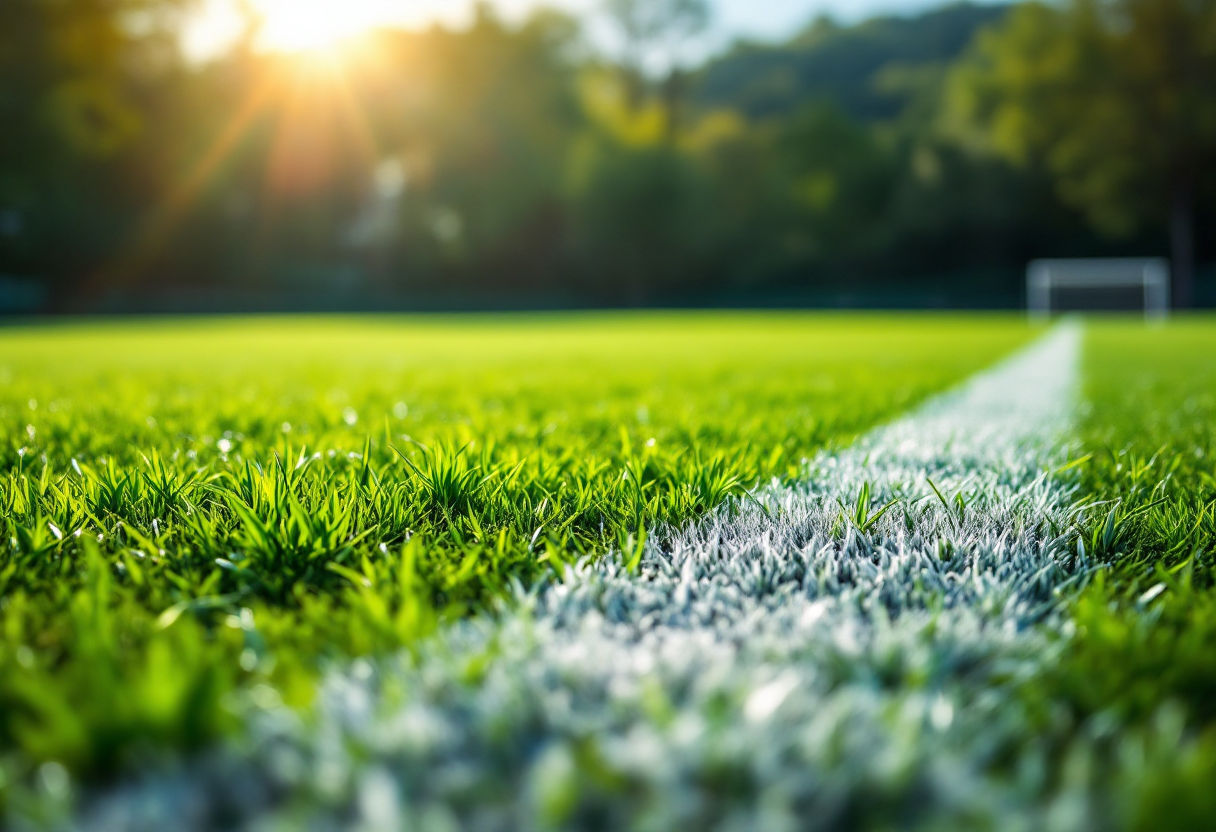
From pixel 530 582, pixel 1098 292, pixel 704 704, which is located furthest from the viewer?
pixel 1098 292

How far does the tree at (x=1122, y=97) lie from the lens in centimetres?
3316

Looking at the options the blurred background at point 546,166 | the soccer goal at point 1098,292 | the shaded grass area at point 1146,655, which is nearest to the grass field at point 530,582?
the shaded grass area at point 1146,655

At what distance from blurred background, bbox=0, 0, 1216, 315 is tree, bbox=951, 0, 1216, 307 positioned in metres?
0.11

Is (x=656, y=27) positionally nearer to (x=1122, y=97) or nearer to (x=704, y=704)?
(x=1122, y=97)

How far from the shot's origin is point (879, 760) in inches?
33.9

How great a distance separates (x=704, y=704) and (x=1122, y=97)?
4009 centimetres

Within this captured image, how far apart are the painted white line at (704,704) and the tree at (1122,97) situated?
3854cm

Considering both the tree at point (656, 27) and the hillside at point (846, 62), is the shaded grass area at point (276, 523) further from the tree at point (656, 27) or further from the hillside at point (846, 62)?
the hillside at point (846, 62)

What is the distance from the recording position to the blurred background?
111ft

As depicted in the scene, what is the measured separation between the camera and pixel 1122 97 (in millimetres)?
33688

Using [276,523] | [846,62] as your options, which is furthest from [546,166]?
[846,62]

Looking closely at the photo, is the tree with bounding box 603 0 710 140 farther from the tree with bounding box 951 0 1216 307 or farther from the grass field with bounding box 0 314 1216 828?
the grass field with bounding box 0 314 1216 828

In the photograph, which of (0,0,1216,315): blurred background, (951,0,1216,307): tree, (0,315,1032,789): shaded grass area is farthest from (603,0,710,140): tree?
(0,315,1032,789): shaded grass area

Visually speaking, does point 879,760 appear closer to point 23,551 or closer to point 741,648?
point 741,648
